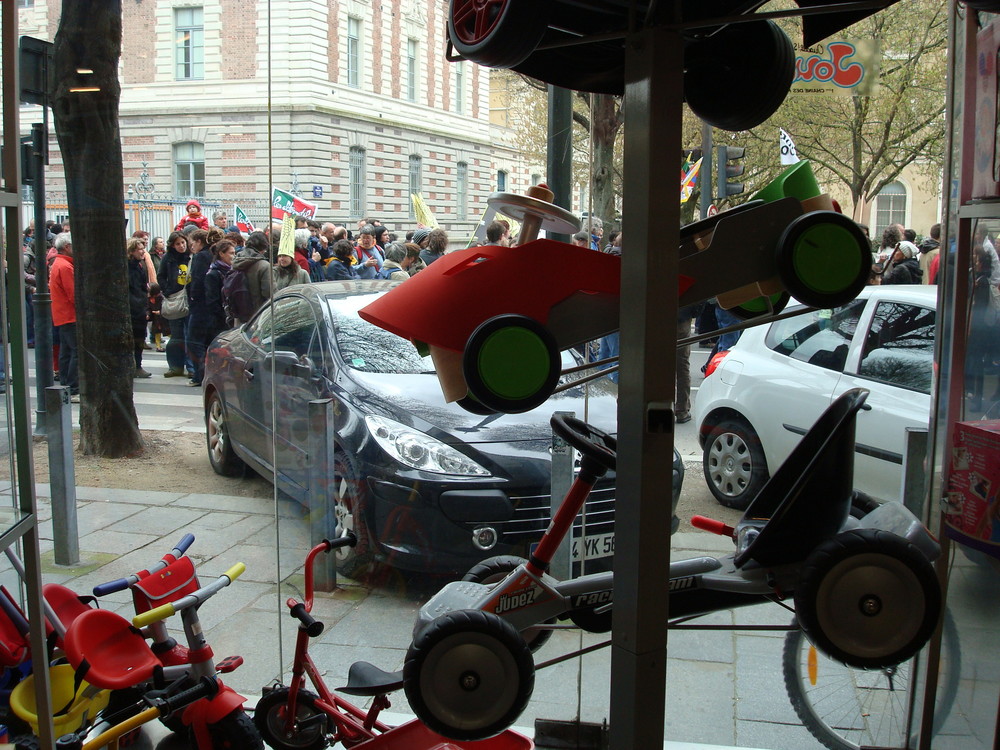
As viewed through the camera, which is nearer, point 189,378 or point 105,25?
point 105,25

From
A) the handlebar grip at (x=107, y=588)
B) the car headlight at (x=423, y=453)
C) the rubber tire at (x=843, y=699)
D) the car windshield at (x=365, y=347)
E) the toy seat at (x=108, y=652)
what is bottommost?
the rubber tire at (x=843, y=699)

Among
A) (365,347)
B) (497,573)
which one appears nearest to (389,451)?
(365,347)

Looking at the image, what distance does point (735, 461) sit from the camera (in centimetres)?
358

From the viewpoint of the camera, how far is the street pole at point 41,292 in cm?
325

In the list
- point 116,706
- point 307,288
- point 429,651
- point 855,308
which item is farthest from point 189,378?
point 855,308

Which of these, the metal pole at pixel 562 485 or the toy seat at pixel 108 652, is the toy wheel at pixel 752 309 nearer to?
the metal pole at pixel 562 485

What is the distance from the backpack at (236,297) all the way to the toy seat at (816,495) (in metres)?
2.29

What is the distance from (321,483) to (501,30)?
2505 mm

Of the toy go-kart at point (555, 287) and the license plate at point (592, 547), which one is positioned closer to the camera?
the toy go-kart at point (555, 287)

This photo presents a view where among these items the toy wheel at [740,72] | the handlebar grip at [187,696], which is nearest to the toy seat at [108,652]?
the handlebar grip at [187,696]

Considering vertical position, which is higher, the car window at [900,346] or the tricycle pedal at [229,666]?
the car window at [900,346]

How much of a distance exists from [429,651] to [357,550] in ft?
6.67

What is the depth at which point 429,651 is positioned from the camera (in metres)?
1.69

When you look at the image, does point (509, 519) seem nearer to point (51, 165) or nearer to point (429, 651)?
point (429, 651)
